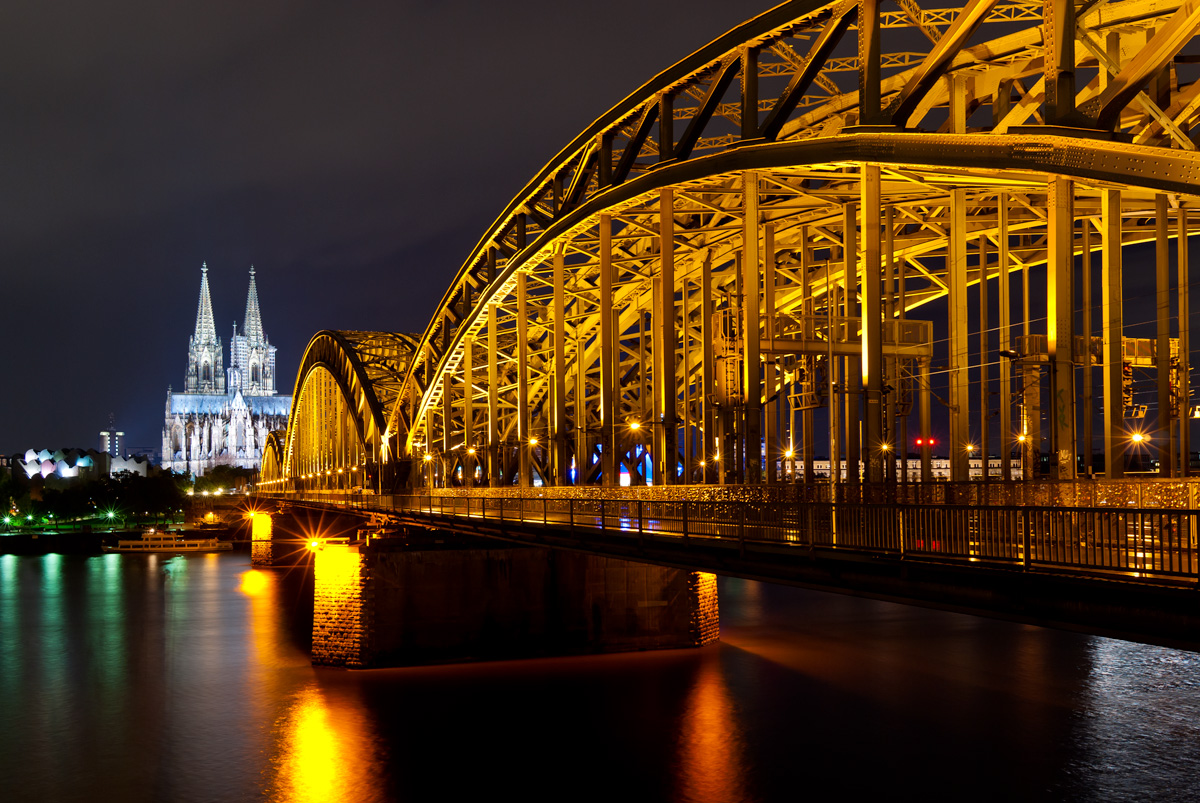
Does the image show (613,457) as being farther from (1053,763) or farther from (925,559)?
(925,559)

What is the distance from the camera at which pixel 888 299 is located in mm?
34625

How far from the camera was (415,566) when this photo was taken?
4025 cm

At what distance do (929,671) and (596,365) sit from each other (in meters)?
38.9

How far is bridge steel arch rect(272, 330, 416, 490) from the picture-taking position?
290ft

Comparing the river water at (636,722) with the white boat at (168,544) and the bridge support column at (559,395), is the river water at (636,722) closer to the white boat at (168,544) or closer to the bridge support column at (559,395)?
the bridge support column at (559,395)

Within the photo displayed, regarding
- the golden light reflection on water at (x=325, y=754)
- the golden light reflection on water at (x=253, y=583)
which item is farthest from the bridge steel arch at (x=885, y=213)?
the golden light reflection on water at (x=253, y=583)

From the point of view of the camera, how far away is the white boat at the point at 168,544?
401 feet

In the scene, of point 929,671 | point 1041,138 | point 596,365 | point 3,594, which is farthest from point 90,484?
point 1041,138

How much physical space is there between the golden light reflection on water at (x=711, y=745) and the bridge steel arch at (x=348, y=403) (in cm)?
4808

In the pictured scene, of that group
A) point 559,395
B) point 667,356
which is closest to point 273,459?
point 559,395

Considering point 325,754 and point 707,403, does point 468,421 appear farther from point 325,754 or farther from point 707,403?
point 325,754

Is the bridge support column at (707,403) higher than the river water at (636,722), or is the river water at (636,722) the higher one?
the bridge support column at (707,403)

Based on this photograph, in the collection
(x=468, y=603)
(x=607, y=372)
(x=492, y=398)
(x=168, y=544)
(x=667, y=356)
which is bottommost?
(x=168, y=544)

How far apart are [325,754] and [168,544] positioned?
100578 mm
